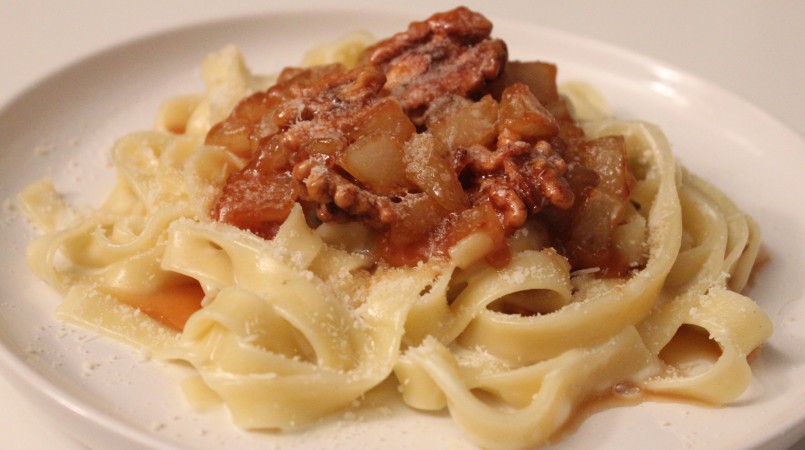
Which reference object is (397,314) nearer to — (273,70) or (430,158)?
(430,158)

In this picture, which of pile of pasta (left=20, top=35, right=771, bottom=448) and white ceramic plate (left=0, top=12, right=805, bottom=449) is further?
pile of pasta (left=20, top=35, right=771, bottom=448)

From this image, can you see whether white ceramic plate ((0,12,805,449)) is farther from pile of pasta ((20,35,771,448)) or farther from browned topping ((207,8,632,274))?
browned topping ((207,8,632,274))

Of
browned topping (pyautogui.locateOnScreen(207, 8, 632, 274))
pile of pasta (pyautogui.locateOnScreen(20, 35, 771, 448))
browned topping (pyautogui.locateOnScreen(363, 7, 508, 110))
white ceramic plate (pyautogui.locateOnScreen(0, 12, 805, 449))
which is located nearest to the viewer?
white ceramic plate (pyautogui.locateOnScreen(0, 12, 805, 449))

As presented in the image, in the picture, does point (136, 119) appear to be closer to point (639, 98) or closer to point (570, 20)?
point (639, 98)

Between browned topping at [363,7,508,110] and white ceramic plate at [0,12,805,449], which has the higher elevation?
browned topping at [363,7,508,110]

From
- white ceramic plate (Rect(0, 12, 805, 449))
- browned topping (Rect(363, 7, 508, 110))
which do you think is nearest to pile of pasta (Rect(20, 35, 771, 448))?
white ceramic plate (Rect(0, 12, 805, 449))

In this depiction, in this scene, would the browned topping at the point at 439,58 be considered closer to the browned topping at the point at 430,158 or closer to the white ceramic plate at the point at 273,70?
the browned topping at the point at 430,158
